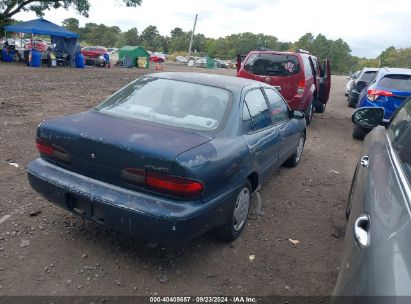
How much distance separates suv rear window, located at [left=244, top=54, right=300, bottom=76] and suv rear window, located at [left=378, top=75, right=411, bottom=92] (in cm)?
194

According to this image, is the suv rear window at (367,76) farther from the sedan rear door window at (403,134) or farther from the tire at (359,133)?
the sedan rear door window at (403,134)

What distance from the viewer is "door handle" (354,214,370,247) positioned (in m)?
1.62

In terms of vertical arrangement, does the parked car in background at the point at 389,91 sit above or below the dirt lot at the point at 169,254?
above

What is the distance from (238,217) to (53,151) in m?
1.85

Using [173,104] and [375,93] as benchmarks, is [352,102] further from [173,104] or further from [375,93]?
[173,104]

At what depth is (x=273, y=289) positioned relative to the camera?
3.04m

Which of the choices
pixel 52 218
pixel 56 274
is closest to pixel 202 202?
pixel 56 274

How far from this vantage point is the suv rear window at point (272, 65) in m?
8.64

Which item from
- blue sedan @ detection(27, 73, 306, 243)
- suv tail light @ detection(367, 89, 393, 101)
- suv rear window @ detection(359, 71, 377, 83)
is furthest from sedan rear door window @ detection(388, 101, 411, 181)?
suv rear window @ detection(359, 71, 377, 83)

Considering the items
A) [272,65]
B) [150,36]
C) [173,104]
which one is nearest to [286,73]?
[272,65]

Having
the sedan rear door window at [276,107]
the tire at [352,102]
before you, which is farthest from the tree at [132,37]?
the sedan rear door window at [276,107]

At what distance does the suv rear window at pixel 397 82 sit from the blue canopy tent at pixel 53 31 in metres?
21.0

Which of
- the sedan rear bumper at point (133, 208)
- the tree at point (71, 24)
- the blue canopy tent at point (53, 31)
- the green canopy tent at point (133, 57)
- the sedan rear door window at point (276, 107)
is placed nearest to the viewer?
→ the sedan rear bumper at point (133, 208)

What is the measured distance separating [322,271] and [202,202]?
1.37m
